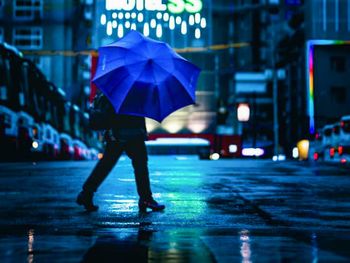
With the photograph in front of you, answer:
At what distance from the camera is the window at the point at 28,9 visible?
70.6 meters

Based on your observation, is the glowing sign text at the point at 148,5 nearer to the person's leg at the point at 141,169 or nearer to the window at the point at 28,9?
the person's leg at the point at 141,169

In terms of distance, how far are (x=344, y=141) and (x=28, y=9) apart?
47.0 m

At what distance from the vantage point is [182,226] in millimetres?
6289

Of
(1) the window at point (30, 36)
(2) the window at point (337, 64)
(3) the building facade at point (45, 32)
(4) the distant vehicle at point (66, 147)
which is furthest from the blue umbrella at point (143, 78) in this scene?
(1) the window at point (30, 36)

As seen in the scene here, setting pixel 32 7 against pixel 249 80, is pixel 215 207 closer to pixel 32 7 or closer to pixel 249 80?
pixel 32 7

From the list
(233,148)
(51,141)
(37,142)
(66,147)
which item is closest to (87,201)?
(37,142)

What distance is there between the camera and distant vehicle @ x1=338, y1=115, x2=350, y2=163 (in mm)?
31178

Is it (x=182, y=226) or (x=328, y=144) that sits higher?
(x=328, y=144)

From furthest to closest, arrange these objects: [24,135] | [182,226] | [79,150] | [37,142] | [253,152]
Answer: [253,152] < [79,150] < [37,142] < [24,135] < [182,226]

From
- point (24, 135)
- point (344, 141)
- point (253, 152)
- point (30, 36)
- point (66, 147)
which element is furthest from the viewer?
point (30, 36)

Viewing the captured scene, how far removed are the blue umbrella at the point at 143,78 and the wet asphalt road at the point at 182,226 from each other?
115 cm

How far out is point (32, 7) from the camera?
233 ft

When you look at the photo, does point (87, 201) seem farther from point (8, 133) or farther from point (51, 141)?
point (51, 141)

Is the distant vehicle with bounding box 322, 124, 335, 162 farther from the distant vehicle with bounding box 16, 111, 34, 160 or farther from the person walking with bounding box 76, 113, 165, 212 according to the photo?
the person walking with bounding box 76, 113, 165, 212
